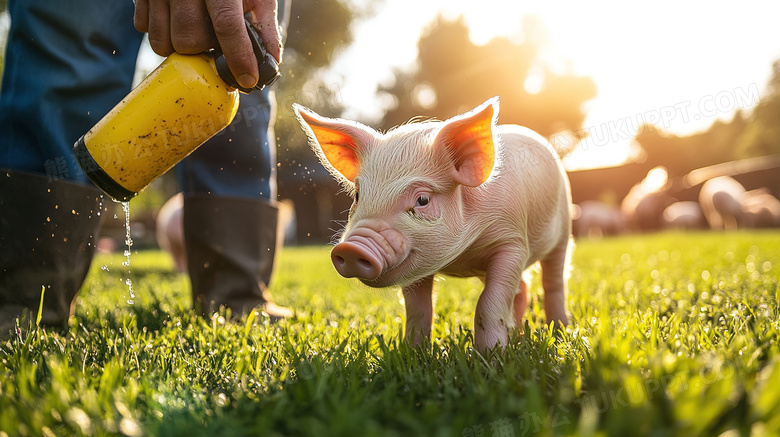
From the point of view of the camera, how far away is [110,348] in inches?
72.3

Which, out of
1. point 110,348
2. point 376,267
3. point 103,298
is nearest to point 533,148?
point 376,267

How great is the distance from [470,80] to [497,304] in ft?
11.9

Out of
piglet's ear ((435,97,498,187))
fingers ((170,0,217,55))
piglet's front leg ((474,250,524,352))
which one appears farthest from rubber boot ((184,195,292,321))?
piglet's ear ((435,97,498,187))

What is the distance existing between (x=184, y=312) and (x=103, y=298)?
4.20ft

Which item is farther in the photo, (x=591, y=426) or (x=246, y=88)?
(x=246, y=88)

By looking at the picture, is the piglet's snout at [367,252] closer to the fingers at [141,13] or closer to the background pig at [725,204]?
the fingers at [141,13]

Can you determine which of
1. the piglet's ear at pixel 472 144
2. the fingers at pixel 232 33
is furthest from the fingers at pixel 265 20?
the piglet's ear at pixel 472 144

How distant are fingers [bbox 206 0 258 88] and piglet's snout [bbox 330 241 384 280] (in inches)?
29.1

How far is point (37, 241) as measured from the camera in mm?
2205

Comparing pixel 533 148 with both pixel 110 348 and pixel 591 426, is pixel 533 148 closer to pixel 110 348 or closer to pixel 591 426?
pixel 591 426

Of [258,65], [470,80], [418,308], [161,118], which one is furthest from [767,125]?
[161,118]

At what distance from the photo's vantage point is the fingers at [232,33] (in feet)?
6.05

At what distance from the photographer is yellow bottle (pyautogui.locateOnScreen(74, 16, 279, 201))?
73.2 inches

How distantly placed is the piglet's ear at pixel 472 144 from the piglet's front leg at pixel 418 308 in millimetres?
441
